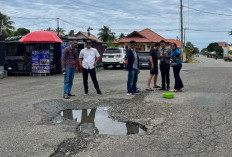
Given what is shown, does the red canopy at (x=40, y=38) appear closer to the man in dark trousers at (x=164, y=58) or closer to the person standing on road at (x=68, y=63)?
the person standing on road at (x=68, y=63)

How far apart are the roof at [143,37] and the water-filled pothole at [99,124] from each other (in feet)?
151

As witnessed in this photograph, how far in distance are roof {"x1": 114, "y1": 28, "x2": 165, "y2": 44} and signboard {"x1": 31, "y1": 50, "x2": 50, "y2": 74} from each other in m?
36.1

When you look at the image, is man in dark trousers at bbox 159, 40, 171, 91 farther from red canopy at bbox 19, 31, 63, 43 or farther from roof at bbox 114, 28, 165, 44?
roof at bbox 114, 28, 165, 44

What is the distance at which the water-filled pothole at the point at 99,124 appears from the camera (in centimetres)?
518

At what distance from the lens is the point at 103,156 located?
12.8 feet

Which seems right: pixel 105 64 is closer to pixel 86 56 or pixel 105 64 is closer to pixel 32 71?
pixel 32 71

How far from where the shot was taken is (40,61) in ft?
55.1

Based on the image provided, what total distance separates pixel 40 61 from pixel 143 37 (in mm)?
39385

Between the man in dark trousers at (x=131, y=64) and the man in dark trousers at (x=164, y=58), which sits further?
the man in dark trousers at (x=164, y=58)

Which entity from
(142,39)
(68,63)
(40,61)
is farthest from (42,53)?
(142,39)

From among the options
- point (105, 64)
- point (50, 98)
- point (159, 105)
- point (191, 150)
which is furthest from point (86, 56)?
point (105, 64)

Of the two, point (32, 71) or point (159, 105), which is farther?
point (32, 71)

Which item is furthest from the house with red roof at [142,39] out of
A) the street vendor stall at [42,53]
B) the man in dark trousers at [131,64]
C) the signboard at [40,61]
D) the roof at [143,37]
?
the man in dark trousers at [131,64]

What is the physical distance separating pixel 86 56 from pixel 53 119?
10.3 ft
